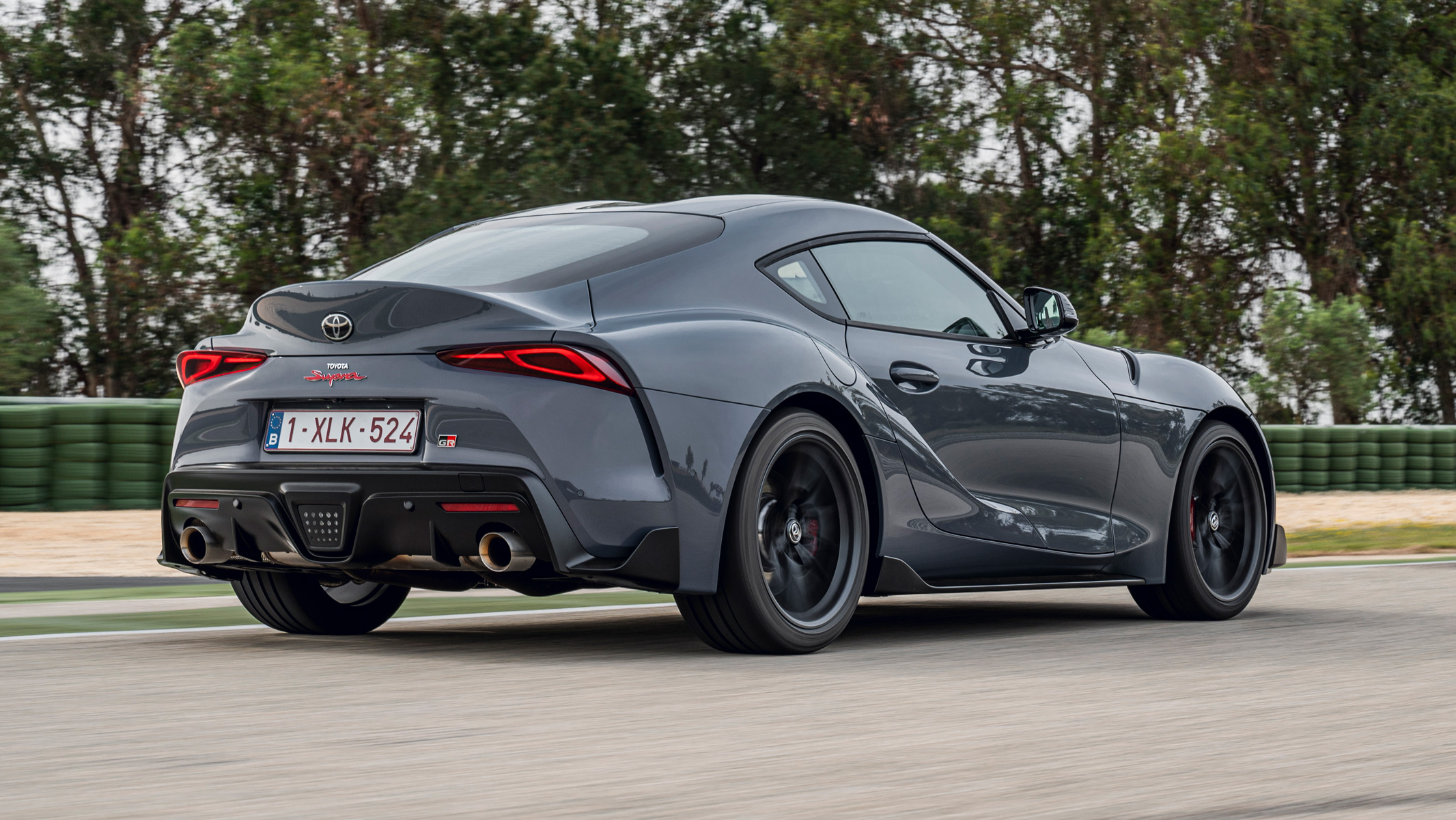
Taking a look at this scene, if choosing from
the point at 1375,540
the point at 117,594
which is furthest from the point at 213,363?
the point at 1375,540

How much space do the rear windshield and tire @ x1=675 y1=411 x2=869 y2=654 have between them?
Result: 0.72m

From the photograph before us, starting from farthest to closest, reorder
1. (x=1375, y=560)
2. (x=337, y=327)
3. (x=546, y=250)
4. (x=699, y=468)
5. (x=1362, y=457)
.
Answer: (x=1362, y=457) < (x=1375, y=560) < (x=546, y=250) < (x=337, y=327) < (x=699, y=468)

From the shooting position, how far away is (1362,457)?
26078 millimetres

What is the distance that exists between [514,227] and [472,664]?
1.67 m

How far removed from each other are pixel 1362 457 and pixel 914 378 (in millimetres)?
21971

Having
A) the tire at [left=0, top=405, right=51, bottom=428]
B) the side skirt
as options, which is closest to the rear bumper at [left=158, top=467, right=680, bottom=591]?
the side skirt

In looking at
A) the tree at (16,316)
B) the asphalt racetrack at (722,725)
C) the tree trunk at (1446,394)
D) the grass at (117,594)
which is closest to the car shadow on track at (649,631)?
the asphalt racetrack at (722,725)

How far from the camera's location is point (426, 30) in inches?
1299

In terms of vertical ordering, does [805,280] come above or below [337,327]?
above

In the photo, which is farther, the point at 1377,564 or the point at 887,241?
the point at 1377,564

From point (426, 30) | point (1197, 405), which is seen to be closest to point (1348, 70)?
point (426, 30)

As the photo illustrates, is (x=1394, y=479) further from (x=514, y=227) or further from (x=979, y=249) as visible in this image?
(x=514, y=227)

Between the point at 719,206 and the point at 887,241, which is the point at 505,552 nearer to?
the point at 719,206

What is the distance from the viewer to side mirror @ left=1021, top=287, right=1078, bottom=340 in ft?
22.0
